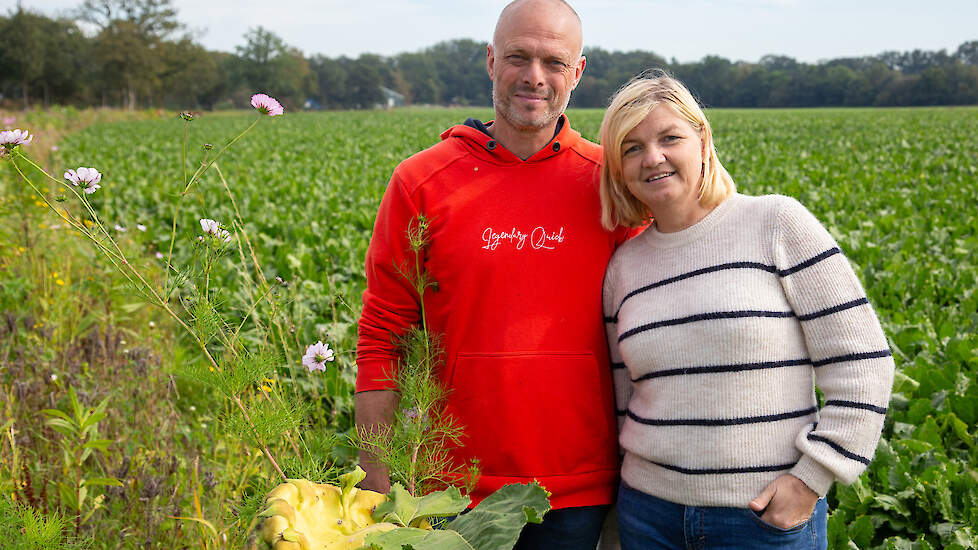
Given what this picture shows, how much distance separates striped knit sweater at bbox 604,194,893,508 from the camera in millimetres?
1744

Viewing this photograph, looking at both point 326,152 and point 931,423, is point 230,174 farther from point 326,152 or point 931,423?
point 931,423

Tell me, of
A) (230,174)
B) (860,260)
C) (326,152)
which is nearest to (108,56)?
(326,152)

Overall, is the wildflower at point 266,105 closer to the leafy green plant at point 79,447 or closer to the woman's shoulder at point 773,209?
the woman's shoulder at point 773,209

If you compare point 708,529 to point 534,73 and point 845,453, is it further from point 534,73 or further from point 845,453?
point 534,73

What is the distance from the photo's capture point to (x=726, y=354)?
6.07 feet

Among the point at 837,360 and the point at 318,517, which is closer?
the point at 318,517

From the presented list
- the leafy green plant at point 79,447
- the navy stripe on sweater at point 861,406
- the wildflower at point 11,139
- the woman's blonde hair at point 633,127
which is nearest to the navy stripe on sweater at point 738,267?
the woman's blonde hair at point 633,127

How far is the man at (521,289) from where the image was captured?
214cm

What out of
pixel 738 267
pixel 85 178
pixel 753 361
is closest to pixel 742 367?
pixel 753 361

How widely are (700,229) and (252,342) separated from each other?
342 cm

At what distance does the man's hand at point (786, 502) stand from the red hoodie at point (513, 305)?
530mm

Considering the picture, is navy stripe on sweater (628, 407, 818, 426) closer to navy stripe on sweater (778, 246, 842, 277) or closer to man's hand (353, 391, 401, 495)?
navy stripe on sweater (778, 246, 842, 277)

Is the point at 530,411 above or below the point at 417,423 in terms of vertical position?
below

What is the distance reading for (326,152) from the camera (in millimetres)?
19562
